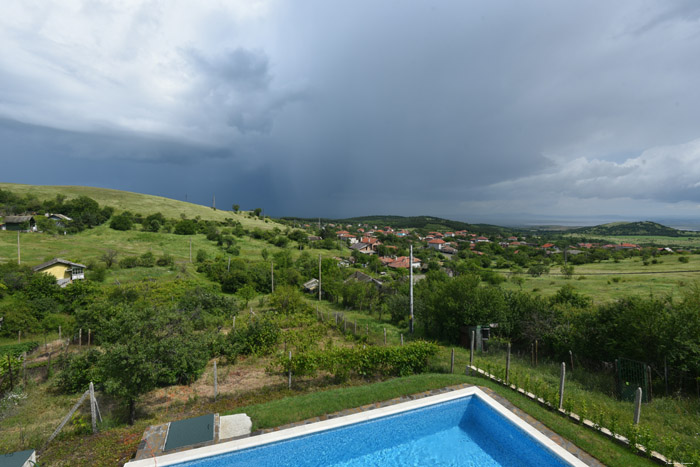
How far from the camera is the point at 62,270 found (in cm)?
2891

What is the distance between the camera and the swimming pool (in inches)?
272

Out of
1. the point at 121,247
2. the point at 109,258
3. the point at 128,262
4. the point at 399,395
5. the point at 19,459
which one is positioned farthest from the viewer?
the point at 121,247

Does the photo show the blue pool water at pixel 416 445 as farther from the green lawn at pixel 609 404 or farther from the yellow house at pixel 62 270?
the yellow house at pixel 62 270

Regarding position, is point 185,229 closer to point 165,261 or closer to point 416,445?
point 165,261

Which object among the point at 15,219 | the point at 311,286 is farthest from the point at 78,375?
the point at 15,219

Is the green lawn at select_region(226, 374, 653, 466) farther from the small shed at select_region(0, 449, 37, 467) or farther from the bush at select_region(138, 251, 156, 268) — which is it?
the bush at select_region(138, 251, 156, 268)

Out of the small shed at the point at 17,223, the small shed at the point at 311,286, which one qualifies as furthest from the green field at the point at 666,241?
the small shed at the point at 17,223

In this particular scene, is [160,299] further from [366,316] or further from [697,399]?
[697,399]

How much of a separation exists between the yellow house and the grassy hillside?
42261 mm

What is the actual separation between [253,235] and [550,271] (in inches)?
2280

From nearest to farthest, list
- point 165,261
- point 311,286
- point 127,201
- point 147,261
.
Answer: point 311,286 → point 147,261 → point 165,261 → point 127,201

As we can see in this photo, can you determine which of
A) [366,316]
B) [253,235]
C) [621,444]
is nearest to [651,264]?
[366,316]

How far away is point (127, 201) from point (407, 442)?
93076mm

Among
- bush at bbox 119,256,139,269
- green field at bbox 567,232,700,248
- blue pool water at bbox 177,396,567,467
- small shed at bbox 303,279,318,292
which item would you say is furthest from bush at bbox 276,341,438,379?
green field at bbox 567,232,700,248
